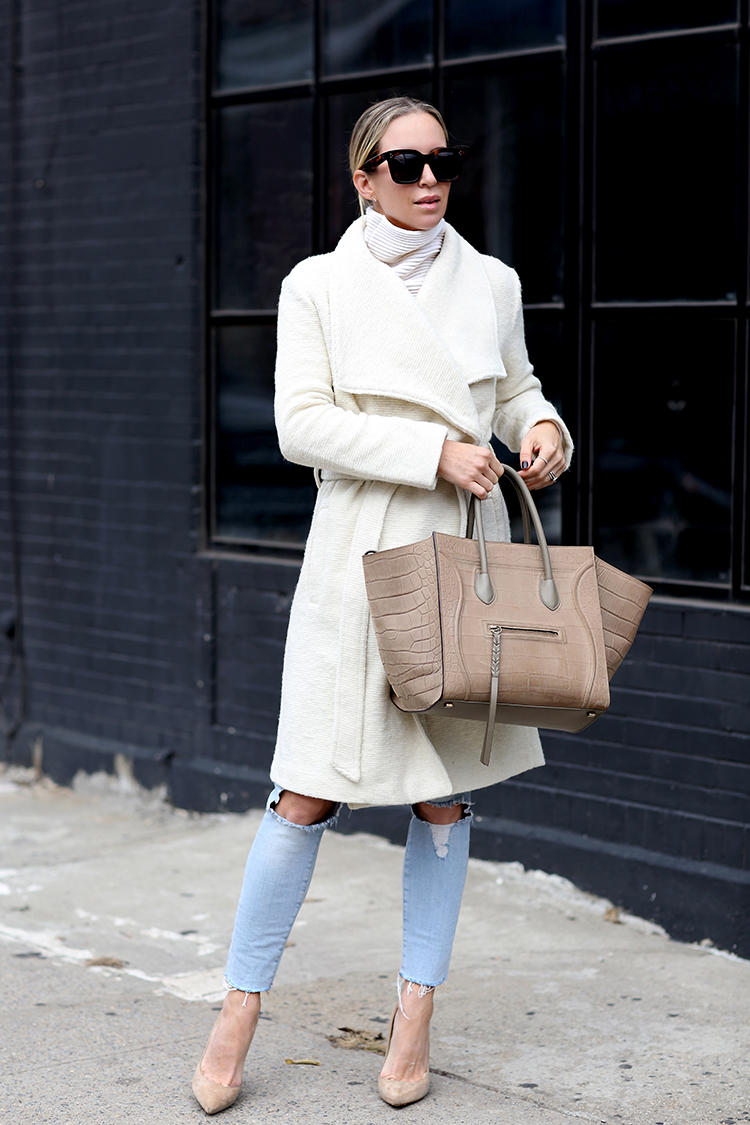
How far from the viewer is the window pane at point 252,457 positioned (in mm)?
5730

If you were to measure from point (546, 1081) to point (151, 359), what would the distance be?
145 inches

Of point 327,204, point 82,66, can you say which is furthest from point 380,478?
point 82,66

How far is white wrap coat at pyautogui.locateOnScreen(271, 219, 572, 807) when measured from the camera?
3.03 m

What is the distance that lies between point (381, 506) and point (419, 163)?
0.73 metres

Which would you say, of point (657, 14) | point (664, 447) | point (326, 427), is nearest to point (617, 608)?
point (326, 427)

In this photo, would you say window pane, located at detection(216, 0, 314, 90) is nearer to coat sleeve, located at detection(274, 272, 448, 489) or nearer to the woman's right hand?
coat sleeve, located at detection(274, 272, 448, 489)

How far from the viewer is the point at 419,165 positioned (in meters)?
3.07

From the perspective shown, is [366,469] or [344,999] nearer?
[366,469]

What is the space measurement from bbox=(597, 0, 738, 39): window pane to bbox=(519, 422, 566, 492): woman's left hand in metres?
1.87

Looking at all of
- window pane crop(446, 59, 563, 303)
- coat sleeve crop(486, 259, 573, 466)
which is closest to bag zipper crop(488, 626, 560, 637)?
coat sleeve crop(486, 259, 573, 466)

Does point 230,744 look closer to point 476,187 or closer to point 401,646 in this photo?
point 476,187

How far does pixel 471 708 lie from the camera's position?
9.31ft

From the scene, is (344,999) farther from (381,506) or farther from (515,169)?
(515,169)

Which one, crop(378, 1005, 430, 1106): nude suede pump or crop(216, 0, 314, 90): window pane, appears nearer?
crop(378, 1005, 430, 1106): nude suede pump
